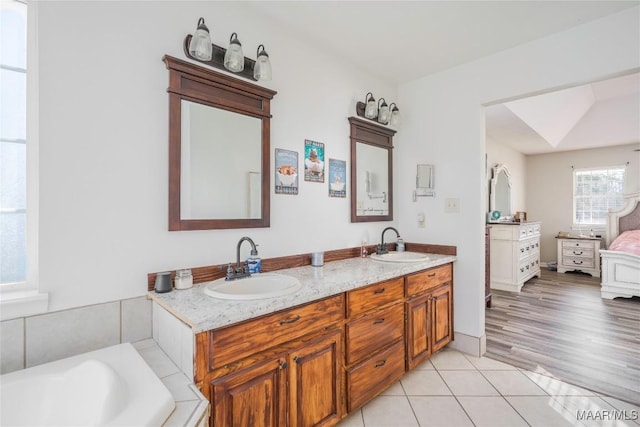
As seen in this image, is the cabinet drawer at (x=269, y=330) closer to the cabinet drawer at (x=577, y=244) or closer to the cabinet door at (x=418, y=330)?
the cabinet door at (x=418, y=330)

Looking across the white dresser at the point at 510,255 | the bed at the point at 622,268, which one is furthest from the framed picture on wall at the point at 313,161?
the bed at the point at 622,268

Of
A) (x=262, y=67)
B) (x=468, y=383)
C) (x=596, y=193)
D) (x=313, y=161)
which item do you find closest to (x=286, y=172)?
(x=313, y=161)

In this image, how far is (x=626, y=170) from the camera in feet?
18.1

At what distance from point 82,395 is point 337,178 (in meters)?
1.96

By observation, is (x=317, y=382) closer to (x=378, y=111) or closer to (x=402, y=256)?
(x=402, y=256)

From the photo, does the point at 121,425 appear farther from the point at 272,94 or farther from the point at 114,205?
A: the point at 272,94

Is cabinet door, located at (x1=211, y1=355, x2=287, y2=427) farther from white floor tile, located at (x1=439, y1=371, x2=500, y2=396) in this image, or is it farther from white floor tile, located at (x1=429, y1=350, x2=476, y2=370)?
white floor tile, located at (x1=429, y1=350, x2=476, y2=370)

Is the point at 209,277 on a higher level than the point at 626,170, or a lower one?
lower

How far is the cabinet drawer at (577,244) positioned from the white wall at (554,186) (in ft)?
2.37

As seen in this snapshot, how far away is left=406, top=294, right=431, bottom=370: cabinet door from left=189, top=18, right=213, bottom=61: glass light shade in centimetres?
199

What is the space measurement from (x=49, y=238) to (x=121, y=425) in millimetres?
878

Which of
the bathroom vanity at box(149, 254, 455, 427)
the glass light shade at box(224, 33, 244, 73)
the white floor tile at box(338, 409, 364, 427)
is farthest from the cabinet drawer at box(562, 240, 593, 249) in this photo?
the glass light shade at box(224, 33, 244, 73)

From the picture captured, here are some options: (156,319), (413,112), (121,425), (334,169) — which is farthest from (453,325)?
(121,425)

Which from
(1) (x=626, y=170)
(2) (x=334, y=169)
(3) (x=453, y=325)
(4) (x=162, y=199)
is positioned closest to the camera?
(4) (x=162, y=199)
